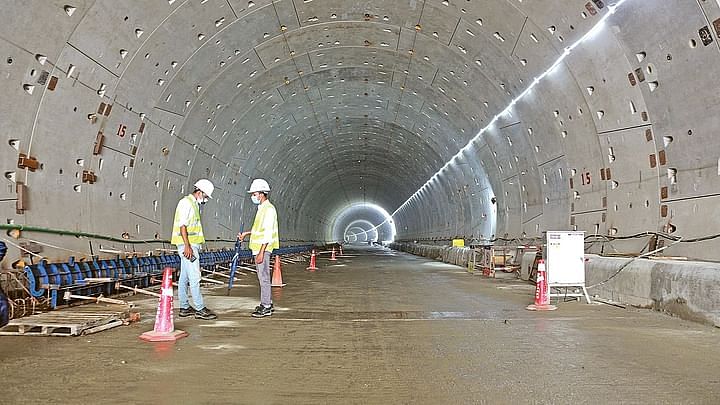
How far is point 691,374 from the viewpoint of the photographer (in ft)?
17.4

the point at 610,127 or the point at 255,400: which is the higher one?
the point at 610,127

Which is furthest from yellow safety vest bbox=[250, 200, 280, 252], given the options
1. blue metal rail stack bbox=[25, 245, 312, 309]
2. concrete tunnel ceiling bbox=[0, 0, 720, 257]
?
concrete tunnel ceiling bbox=[0, 0, 720, 257]

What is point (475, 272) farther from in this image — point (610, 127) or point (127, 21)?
point (127, 21)

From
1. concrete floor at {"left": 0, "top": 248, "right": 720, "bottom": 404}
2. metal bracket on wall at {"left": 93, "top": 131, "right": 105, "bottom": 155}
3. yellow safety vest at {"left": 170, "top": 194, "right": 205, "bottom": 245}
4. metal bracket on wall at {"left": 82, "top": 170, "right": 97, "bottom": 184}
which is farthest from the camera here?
metal bracket on wall at {"left": 93, "top": 131, "right": 105, "bottom": 155}

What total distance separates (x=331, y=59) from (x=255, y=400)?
16.9 meters

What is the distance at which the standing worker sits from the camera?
847 cm

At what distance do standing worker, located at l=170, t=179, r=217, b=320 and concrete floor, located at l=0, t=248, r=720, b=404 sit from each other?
1.11ft

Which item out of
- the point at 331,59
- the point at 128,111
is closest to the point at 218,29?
the point at 128,111

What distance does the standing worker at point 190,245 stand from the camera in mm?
8469

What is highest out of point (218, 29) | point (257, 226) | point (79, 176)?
point (218, 29)

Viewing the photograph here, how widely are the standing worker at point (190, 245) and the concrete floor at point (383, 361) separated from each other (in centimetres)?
34

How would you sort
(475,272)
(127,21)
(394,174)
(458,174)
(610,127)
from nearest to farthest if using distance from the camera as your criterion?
(127,21)
(610,127)
(475,272)
(458,174)
(394,174)

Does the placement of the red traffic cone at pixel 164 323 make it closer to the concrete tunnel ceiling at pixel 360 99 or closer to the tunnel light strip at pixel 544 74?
the concrete tunnel ceiling at pixel 360 99

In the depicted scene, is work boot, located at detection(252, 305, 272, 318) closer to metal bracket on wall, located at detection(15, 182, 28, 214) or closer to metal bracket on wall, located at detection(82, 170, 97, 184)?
metal bracket on wall, located at detection(15, 182, 28, 214)
